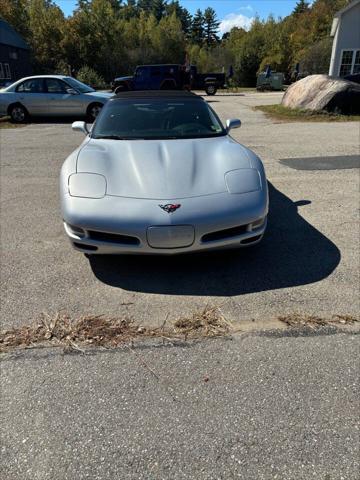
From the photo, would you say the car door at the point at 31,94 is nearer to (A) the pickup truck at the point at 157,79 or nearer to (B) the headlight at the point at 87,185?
(A) the pickup truck at the point at 157,79

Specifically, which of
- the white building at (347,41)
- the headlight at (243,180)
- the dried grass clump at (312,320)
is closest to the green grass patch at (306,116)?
the headlight at (243,180)

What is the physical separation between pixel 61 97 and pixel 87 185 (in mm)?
10736

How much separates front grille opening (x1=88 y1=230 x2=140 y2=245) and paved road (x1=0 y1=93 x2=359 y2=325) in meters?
0.37

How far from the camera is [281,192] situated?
5.14 metres

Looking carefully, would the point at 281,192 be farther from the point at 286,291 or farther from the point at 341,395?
the point at 341,395

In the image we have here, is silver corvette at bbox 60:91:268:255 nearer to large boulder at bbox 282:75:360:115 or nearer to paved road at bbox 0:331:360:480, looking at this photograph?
paved road at bbox 0:331:360:480

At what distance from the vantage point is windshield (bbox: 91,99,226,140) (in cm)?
400

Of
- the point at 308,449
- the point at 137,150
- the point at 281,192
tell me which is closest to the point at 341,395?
the point at 308,449

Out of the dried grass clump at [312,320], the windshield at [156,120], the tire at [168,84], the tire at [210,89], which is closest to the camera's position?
the dried grass clump at [312,320]

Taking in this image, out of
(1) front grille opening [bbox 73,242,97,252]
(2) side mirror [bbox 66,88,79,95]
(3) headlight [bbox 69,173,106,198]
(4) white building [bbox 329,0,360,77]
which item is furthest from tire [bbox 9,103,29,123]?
(4) white building [bbox 329,0,360,77]

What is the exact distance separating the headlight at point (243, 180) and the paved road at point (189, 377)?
664mm

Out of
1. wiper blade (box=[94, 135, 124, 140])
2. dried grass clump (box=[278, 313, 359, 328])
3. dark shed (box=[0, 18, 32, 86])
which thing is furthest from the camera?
dark shed (box=[0, 18, 32, 86])

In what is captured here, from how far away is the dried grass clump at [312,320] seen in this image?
8.22ft

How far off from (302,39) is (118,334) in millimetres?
57521
